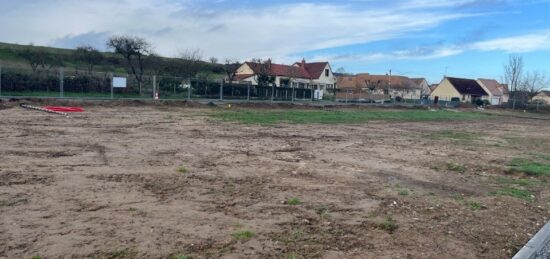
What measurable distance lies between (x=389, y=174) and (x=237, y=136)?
720 centimetres

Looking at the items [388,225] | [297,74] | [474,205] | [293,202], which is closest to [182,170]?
[293,202]

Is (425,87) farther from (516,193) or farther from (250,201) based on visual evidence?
(250,201)

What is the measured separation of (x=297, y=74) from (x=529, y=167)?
226 ft

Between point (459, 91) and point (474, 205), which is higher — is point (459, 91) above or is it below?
above

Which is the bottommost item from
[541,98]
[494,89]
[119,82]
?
[119,82]

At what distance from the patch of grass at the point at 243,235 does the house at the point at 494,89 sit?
114 metres

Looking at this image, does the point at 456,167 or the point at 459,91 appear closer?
the point at 456,167

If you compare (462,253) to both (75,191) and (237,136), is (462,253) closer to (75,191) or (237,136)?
(75,191)

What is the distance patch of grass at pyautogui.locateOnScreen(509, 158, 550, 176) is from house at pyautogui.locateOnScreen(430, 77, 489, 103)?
93184 millimetres

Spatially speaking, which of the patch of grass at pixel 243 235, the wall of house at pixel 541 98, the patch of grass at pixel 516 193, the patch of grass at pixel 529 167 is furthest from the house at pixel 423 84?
the patch of grass at pixel 243 235

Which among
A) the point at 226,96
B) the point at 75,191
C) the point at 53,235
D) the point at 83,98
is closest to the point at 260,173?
the point at 75,191

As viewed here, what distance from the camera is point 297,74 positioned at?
8000 centimetres

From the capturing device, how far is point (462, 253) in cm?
531

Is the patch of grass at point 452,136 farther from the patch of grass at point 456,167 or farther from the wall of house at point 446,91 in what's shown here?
the wall of house at point 446,91
